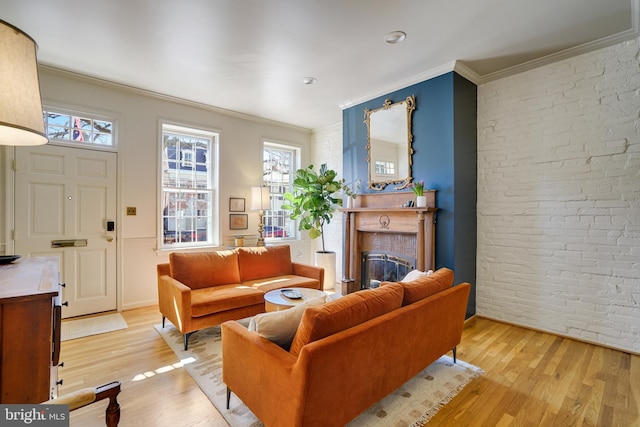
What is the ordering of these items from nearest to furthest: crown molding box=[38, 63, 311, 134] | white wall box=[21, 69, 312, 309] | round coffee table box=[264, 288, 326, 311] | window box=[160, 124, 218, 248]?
round coffee table box=[264, 288, 326, 311]
crown molding box=[38, 63, 311, 134]
white wall box=[21, 69, 312, 309]
window box=[160, 124, 218, 248]

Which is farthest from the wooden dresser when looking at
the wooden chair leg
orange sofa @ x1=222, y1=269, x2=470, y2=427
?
orange sofa @ x1=222, y1=269, x2=470, y2=427

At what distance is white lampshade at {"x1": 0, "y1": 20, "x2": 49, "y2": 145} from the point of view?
91 cm

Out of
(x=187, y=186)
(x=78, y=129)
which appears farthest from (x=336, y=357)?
(x=78, y=129)

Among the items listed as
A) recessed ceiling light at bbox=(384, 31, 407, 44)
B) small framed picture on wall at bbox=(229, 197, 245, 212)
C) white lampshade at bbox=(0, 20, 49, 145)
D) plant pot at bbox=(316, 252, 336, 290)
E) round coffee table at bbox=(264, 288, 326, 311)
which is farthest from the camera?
small framed picture on wall at bbox=(229, 197, 245, 212)

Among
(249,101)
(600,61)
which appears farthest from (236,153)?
(600,61)

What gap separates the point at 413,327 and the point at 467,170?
229 cm

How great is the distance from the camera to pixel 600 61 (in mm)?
2854

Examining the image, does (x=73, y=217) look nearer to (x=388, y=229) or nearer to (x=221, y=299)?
(x=221, y=299)

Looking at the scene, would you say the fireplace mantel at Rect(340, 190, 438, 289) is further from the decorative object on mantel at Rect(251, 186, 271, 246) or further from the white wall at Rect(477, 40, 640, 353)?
the decorative object on mantel at Rect(251, 186, 271, 246)

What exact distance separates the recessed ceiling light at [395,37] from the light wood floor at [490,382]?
2.97 m

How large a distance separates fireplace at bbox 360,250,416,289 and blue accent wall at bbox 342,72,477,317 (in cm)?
43

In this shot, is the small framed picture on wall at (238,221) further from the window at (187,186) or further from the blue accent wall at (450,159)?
the blue accent wall at (450,159)

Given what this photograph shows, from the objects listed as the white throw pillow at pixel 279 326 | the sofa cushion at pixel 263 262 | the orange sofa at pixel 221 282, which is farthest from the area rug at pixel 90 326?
the white throw pillow at pixel 279 326

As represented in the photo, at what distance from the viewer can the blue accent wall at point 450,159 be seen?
3.28 meters
